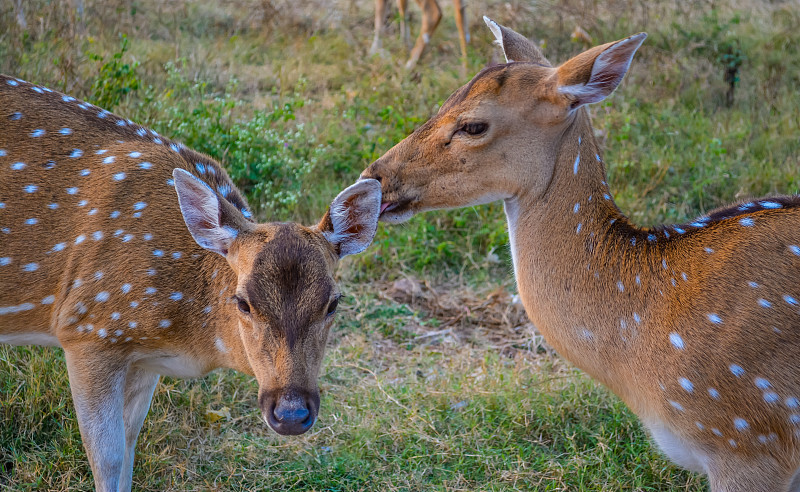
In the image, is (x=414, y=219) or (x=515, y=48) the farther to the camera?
(x=414, y=219)

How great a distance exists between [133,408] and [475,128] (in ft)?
6.63

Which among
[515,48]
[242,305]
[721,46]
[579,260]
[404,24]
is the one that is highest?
[515,48]

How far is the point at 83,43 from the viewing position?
7.23 meters

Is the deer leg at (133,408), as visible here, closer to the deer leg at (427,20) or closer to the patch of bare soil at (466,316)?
the patch of bare soil at (466,316)

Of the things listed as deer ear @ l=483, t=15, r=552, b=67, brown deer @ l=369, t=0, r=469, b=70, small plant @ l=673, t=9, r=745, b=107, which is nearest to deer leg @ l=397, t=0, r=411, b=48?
brown deer @ l=369, t=0, r=469, b=70

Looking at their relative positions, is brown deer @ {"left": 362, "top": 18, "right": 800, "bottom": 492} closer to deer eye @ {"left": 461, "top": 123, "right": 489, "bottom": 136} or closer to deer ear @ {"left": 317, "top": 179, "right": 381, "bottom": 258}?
deer eye @ {"left": 461, "top": 123, "right": 489, "bottom": 136}

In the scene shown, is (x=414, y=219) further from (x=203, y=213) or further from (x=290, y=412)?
(x=290, y=412)

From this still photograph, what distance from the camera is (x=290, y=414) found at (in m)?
3.22

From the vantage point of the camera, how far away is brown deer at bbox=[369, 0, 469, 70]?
900 cm

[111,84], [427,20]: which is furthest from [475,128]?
[427,20]

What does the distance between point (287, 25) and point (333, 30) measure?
0.50 m

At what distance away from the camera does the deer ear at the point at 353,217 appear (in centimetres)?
359

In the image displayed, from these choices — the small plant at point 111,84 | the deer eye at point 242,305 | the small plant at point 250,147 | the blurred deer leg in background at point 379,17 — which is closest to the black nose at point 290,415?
the deer eye at point 242,305

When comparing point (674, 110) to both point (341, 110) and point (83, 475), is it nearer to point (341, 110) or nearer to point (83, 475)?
point (341, 110)
